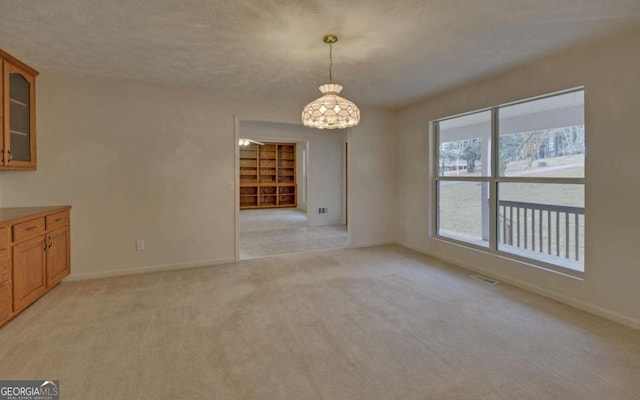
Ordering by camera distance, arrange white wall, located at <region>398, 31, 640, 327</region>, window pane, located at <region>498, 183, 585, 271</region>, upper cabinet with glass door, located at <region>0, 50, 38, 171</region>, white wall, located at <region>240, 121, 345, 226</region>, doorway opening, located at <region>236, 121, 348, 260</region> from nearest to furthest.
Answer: white wall, located at <region>398, 31, 640, 327</region>
upper cabinet with glass door, located at <region>0, 50, 38, 171</region>
window pane, located at <region>498, 183, 585, 271</region>
doorway opening, located at <region>236, 121, 348, 260</region>
white wall, located at <region>240, 121, 345, 226</region>

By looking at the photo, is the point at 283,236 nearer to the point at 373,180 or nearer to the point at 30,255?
the point at 373,180

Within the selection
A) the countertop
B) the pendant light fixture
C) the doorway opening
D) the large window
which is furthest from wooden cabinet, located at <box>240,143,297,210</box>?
the pendant light fixture

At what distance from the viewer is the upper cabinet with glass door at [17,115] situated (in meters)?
2.89

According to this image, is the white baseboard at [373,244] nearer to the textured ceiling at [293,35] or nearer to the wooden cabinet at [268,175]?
the textured ceiling at [293,35]

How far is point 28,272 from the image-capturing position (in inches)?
110

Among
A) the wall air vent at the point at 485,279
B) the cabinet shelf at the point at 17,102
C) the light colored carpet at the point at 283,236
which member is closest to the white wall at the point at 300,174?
the light colored carpet at the point at 283,236

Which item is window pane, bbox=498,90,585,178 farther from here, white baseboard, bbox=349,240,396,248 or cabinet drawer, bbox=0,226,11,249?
cabinet drawer, bbox=0,226,11,249

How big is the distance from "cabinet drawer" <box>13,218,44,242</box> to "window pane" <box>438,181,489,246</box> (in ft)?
15.9

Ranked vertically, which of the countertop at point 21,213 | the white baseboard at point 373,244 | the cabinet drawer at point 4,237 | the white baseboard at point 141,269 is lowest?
the white baseboard at point 141,269

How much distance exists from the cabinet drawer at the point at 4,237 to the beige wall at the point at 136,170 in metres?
1.20

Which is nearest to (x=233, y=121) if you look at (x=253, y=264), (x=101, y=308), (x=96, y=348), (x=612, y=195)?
(x=253, y=264)

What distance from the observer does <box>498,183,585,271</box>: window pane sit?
124 inches

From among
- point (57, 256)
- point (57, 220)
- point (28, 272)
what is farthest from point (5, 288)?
point (57, 220)

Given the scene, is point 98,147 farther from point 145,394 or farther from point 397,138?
point 397,138
